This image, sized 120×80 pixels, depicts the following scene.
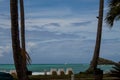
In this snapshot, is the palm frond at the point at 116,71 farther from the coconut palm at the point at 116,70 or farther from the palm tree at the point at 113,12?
the palm tree at the point at 113,12

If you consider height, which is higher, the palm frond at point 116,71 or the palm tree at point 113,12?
the palm tree at point 113,12

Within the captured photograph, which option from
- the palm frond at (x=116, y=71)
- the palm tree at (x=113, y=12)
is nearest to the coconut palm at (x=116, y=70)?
the palm frond at (x=116, y=71)

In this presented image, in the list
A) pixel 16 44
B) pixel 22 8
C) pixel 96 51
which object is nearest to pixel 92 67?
pixel 96 51

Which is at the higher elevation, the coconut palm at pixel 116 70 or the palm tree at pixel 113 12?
the palm tree at pixel 113 12

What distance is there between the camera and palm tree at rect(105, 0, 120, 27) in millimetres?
27364

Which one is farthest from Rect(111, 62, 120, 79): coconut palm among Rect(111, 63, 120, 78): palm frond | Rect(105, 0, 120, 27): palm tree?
Rect(105, 0, 120, 27): palm tree

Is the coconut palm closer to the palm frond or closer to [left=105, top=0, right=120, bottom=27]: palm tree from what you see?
the palm frond

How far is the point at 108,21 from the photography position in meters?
28.6

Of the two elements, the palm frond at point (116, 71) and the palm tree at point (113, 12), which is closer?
the palm frond at point (116, 71)

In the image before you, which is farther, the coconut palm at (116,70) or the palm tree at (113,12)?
the palm tree at (113,12)

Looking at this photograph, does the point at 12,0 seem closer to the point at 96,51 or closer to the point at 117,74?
the point at 117,74

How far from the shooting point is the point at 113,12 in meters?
27.6

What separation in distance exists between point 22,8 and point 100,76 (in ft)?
29.8

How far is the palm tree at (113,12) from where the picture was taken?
27.4 m
